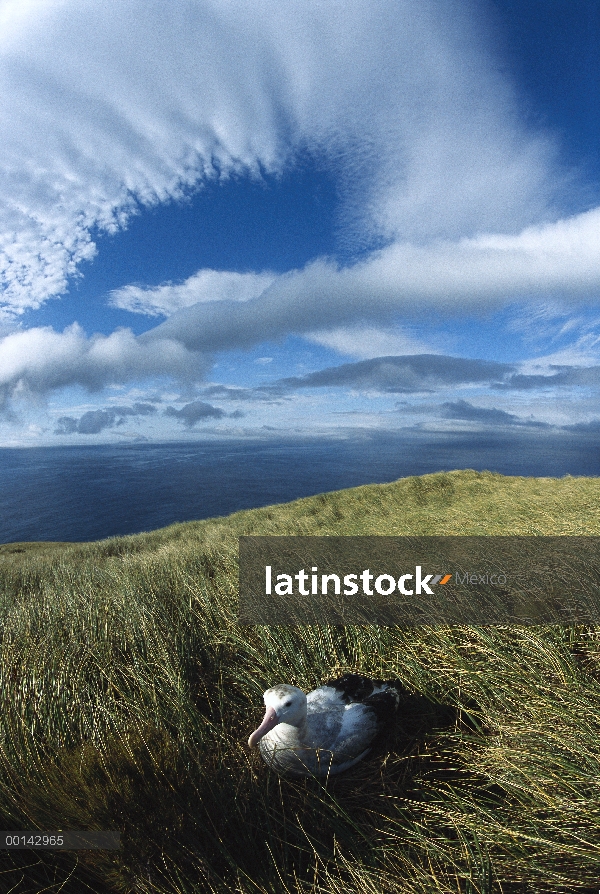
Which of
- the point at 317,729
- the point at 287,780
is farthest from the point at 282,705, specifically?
the point at 287,780

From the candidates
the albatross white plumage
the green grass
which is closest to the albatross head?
the albatross white plumage

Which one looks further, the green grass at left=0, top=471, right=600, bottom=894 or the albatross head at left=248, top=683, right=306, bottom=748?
the albatross head at left=248, top=683, right=306, bottom=748

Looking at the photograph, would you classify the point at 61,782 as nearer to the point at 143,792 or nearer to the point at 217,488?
the point at 143,792

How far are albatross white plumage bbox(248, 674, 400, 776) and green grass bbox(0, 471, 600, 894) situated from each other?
13 cm

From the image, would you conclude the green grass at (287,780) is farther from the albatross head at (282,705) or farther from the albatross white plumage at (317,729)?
the albatross head at (282,705)

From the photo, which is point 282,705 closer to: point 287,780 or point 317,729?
point 317,729

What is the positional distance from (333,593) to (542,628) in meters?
2.10

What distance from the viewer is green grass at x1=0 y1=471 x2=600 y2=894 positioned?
6.95 ft

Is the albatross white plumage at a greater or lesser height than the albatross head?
lesser

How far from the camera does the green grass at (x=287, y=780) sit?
6.95 feet

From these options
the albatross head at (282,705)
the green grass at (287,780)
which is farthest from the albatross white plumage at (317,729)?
the green grass at (287,780)

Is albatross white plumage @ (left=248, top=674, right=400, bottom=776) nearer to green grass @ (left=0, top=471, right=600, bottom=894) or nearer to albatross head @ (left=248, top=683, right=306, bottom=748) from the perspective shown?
albatross head @ (left=248, top=683, right=306, bottom=748)

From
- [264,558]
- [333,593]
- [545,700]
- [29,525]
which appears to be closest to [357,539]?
→ [264,558]

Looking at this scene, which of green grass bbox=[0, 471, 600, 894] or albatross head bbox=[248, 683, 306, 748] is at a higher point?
albatross head bbox=[248, 683, 306, 748]
